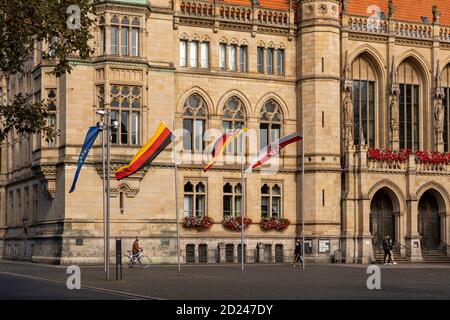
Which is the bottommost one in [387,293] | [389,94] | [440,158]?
[387,293]

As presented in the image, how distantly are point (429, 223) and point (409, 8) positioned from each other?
16079 mm

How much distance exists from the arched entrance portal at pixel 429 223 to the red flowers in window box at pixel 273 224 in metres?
9.89

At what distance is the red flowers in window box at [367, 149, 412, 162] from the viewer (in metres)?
61.3

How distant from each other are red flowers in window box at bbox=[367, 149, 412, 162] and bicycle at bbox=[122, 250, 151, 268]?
16.4 meters

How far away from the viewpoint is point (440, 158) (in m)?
63.6

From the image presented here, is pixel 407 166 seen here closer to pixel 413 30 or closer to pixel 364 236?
pixel 364 236

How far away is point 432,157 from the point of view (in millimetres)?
63531

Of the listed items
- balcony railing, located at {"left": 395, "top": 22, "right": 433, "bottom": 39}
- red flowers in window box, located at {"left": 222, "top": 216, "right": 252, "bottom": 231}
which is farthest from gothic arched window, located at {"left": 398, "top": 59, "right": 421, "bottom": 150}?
red flowers in window box, located at {"left": 222, "top": 216, "right": 252, "bottom": 231}

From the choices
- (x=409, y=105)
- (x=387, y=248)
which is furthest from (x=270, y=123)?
(x=387, y=248)

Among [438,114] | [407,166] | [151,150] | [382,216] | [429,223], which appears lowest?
[429,223]

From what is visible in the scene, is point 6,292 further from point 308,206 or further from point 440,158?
point 440,158
